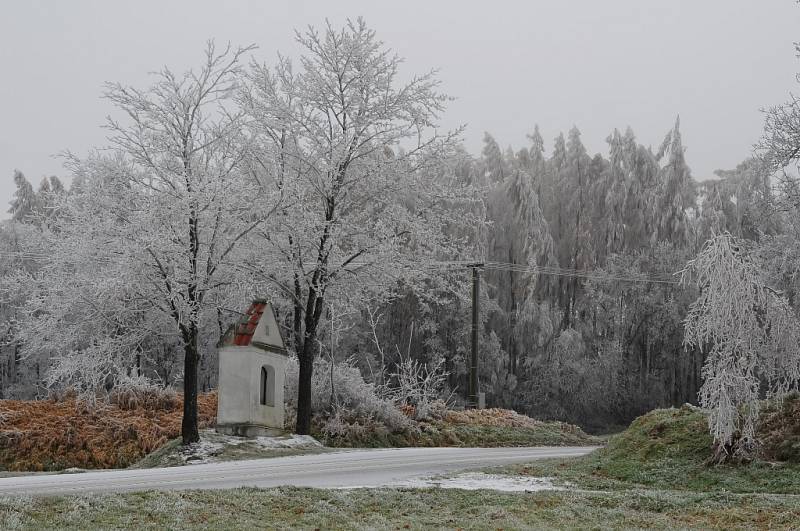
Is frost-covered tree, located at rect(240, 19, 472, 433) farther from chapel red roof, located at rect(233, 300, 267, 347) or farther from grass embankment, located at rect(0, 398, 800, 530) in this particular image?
grass embankment, located at rect(0, 398, 800, 530)

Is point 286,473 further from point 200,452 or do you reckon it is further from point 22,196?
point 22,196

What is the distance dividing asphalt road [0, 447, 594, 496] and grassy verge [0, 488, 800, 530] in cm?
105

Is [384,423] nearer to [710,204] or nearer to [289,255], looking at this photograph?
[289,255]

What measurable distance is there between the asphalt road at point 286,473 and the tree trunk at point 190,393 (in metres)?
2.32

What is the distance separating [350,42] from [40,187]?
38.4 metres

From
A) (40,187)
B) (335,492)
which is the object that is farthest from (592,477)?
(40,187)

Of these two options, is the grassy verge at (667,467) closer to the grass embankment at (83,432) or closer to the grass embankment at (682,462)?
the grass embankment at (682,462)

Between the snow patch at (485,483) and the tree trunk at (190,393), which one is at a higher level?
the tree trunk at (190,393)

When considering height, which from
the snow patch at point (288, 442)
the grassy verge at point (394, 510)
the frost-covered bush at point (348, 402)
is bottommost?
the grassy verge at point (394, 510)

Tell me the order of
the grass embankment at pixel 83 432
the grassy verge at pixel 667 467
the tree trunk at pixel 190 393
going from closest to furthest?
1. the grassy verge at pixel 667 467
2. the tree trunk at pixel 190 393
3. the grass embankment at pixel 83 432

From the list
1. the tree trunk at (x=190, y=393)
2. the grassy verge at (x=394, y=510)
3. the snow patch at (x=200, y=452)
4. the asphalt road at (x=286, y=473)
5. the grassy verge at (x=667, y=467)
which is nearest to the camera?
the grassy verge at (x=394, y=510)

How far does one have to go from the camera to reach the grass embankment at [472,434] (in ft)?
77.0

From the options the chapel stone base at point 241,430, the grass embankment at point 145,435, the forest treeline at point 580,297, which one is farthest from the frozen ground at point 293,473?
the forest treeline at point 580,297

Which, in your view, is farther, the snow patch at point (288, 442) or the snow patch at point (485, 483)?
the snow patch at point (288, 442)
